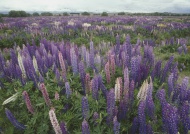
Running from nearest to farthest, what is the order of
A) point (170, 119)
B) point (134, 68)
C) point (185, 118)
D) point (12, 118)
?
point (170, 119), point (185, 118), point (12, 118), point (134, 68)

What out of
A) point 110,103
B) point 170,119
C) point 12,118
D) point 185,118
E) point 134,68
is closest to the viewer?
point 170,119

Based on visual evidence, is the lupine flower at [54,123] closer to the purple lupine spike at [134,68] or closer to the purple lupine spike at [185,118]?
the purple lupine spike at [185,118]

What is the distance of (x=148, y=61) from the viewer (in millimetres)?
4727

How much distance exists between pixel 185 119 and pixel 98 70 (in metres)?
2.15

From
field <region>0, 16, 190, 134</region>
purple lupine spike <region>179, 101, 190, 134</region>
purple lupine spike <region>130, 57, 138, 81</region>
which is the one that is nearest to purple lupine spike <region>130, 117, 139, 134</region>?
field <region>0, 16, 190, 134</region>

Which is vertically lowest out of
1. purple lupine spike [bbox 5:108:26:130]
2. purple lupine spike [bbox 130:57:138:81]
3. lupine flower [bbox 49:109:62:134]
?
purple lupine spike [bbox 5:108:26:130]

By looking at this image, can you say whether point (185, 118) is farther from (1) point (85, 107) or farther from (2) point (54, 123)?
(2) point (54, 123)

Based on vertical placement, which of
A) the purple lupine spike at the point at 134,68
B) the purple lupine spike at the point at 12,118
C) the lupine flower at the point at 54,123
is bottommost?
the purple lupine spike at the point at 12,118

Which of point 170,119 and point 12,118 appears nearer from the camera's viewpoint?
point 170,119

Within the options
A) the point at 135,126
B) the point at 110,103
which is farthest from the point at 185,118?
Answer: the point at 110,103

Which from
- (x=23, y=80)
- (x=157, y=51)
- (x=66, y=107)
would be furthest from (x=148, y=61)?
(x=157, y=51)

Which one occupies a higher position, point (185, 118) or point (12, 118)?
point (185, 118)

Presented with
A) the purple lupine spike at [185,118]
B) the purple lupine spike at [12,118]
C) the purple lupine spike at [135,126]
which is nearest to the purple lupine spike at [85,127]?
the purple lupine spike at [135,126]

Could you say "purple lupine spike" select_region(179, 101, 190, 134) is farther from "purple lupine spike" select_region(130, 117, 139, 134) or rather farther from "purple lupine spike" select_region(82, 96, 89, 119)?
"purple lupine spike" select_region(82, 96, 89, 119)
